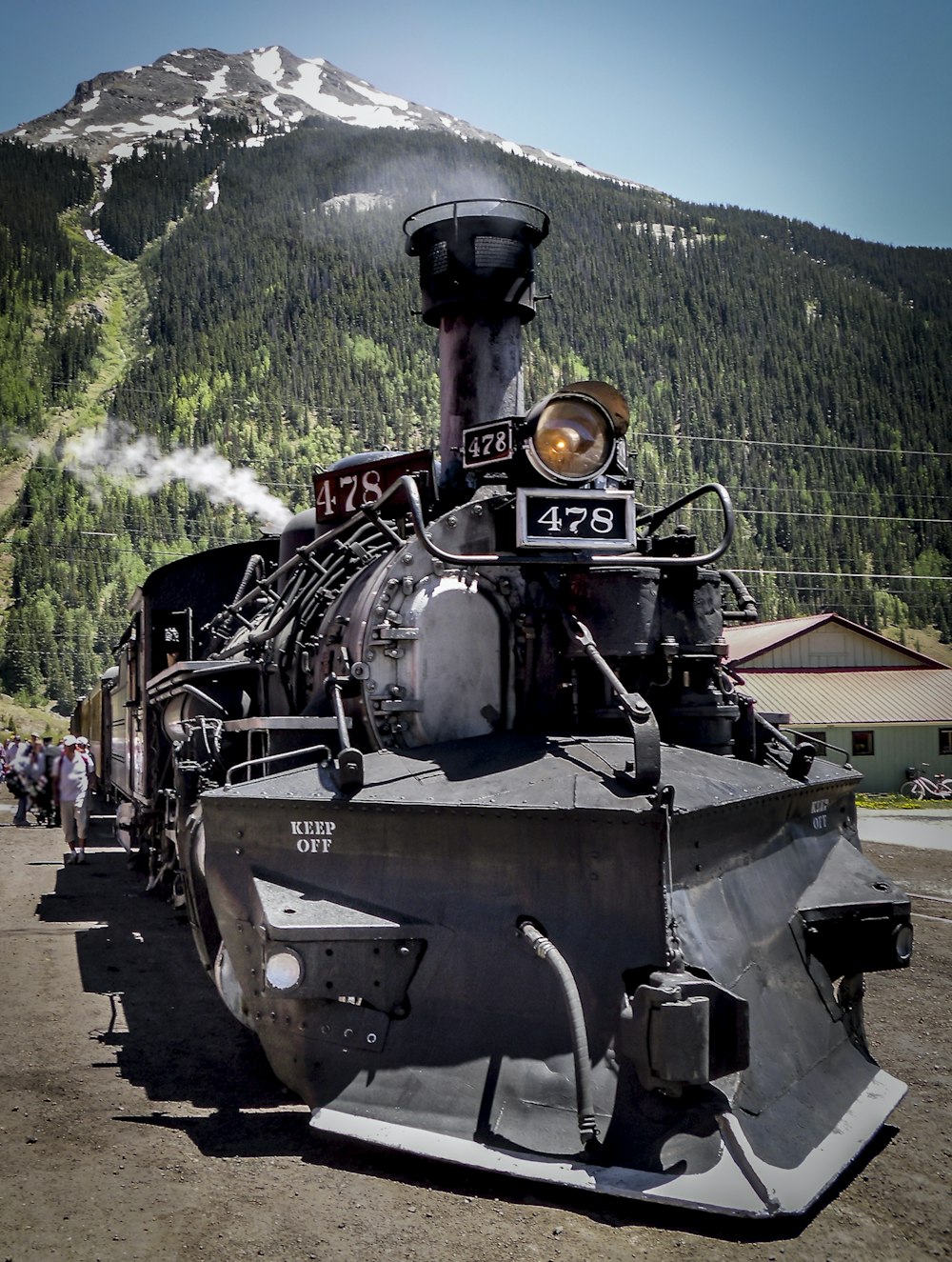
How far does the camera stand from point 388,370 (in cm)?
7475

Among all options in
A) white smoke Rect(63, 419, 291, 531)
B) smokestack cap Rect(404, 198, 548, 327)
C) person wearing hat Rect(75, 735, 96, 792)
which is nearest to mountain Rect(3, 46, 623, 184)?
white smoke Rect(63, 419, 291, 531)

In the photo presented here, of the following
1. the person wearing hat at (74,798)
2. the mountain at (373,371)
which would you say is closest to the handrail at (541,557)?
the person wearing hat at (74,798)

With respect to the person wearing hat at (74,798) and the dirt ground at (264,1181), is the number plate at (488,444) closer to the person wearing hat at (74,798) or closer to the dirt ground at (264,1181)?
the dirt ground at (264,1181)

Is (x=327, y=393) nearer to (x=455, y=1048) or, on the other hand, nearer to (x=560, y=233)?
(x=560, y=233)

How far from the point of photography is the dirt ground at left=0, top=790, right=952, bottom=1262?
366 cm

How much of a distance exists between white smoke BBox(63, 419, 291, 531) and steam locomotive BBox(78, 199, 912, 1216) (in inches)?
2378

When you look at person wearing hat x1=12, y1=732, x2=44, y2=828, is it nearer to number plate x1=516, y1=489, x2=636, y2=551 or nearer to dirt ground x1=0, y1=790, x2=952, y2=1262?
dirt ground x1=0, y1=790, x2=952, y2=1262

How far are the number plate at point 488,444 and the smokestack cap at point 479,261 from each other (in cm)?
181

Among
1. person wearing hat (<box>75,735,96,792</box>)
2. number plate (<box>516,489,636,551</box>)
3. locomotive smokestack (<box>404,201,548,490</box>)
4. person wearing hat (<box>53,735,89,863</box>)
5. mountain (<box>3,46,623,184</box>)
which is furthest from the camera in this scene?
mountain (<box>3,46,623,184</box>)

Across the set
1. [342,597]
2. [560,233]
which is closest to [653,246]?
[560,233]

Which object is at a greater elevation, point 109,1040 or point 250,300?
point 250,300

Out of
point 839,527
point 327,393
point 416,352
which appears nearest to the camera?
point 839,527

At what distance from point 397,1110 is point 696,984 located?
1.28m

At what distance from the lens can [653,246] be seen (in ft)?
273
